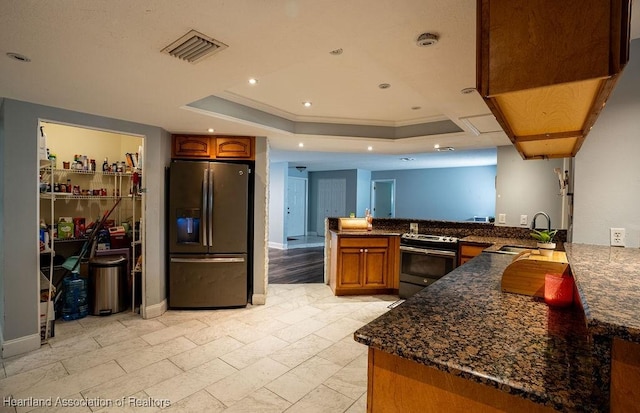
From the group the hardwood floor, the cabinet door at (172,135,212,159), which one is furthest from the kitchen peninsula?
the hardwood floor

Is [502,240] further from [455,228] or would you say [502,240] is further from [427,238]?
[427,238]

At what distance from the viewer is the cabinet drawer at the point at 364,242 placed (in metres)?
4.28

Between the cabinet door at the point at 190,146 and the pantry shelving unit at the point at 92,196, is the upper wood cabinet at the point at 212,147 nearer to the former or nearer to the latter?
the cabinet door at the point at 190,146

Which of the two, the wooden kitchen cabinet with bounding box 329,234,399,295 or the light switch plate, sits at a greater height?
the light switch plate

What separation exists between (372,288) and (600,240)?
8.99 feet

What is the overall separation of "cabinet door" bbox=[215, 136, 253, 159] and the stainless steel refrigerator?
21 cm

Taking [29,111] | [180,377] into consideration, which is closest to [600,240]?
[180,377]

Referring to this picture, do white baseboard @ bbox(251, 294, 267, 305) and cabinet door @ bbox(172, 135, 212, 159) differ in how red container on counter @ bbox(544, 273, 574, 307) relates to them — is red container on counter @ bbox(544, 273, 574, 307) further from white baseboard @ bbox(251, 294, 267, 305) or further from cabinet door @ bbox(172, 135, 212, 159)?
cabinet door @ bbox(172, 135, 212, 159)

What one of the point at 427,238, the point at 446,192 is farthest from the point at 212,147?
the point at 446,192

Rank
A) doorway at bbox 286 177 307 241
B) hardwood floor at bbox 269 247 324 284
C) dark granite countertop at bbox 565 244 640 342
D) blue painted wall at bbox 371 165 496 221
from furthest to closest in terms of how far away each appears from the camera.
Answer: doorway at bbox 286 177 307 241, blue painted wall at bbox 371 165 496 221, hardwood floor at bbox 269 247 324 284, dark granite countertop at bbox 565 244 640 342

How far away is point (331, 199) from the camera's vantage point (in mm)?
10047

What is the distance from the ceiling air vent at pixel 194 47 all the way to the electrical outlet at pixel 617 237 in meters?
2.58

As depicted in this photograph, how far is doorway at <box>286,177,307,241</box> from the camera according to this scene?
31.8 ft

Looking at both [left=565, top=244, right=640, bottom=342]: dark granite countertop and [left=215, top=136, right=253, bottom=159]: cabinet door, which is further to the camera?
[left=215, top=136, right=253, bottom=159]: cabinet door
